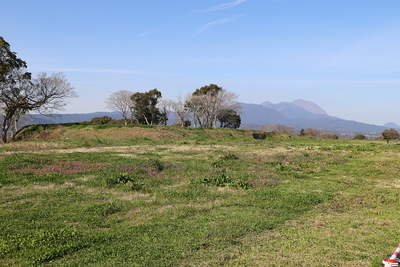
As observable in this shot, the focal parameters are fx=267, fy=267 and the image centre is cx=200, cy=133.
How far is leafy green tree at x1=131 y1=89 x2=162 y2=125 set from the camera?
3239 inches

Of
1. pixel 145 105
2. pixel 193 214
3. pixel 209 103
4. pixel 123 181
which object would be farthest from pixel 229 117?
pixel 193 214

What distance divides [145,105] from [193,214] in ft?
249

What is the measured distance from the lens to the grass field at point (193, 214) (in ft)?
21.5

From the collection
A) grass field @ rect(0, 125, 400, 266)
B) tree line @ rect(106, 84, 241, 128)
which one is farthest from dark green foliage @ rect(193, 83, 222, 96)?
grass field @ rect(0, 125, 400, 266)

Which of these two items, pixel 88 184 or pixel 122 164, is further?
pixel 122 164

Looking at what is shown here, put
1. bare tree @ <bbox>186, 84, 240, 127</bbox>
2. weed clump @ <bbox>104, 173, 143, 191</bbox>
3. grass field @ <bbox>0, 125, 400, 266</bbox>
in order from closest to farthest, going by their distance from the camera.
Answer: grass field @ <bbox>0, 125, 400, 266</bbox> < weed clump @ <bbox>104, 173, 143, 191</bbox> < bare tree @ <bbox>186, 84, 240, 127</bbox>

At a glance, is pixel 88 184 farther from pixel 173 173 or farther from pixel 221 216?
pixel 221 216

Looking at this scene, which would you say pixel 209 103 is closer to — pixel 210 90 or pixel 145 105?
pixel 210 90

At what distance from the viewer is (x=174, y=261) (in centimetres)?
619

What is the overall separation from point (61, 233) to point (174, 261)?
3.84 m

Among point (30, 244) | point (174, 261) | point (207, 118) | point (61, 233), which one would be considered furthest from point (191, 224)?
point (207, 118)

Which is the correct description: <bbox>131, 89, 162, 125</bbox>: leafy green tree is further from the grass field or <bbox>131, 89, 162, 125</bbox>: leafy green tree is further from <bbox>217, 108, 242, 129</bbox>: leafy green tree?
the grass field

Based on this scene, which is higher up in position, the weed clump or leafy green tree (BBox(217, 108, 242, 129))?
leafy green tree (BBox(217, 108, 242, 129))

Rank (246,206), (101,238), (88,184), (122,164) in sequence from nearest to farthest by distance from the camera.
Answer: (101,238)
(246,206)
(88,184)
(122,164)
